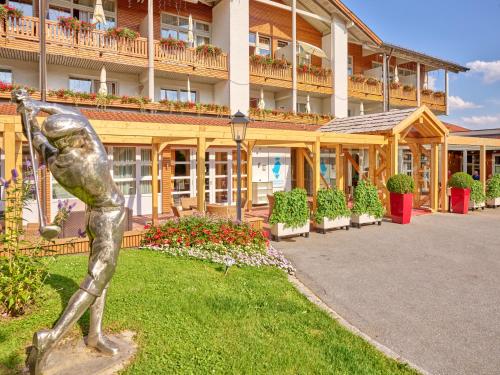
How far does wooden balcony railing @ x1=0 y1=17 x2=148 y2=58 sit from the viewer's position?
12.8 m

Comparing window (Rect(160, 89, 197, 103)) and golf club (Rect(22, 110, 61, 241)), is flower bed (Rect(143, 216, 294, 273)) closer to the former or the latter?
golf club (Rect(22, 110, 61, 241))

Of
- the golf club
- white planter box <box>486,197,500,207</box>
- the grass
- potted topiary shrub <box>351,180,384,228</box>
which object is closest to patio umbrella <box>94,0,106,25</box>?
the grass

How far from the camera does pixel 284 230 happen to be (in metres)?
10.0

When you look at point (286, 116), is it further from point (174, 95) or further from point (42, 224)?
point (42, 224)

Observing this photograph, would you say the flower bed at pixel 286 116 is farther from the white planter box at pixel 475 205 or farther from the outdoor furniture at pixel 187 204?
the white planter box at pixel 475 205

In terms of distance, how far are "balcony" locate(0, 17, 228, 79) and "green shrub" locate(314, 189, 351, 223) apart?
28.4 ft

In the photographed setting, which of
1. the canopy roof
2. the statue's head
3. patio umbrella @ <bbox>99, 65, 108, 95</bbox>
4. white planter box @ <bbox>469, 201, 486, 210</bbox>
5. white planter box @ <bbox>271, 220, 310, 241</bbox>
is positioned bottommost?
white planter box @ <bbox>271, 220, 310, 241</bbox>

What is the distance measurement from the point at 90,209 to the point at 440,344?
13.3 ft

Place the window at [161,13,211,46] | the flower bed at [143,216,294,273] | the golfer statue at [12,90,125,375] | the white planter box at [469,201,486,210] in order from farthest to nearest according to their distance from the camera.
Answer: the window at [161,13,211,46] < the white planter box at [469,201,486,210] < the flower bed at [143,216,294,273] < the golfer statue at [12,90,125,375]

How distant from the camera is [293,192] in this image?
33.2 ft

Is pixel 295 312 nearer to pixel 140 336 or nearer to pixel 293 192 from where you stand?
pixel 140 336

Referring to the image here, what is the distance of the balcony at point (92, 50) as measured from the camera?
12797mm

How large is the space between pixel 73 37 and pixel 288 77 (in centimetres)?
1014

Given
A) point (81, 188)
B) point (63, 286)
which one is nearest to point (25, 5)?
point (63, 286)
